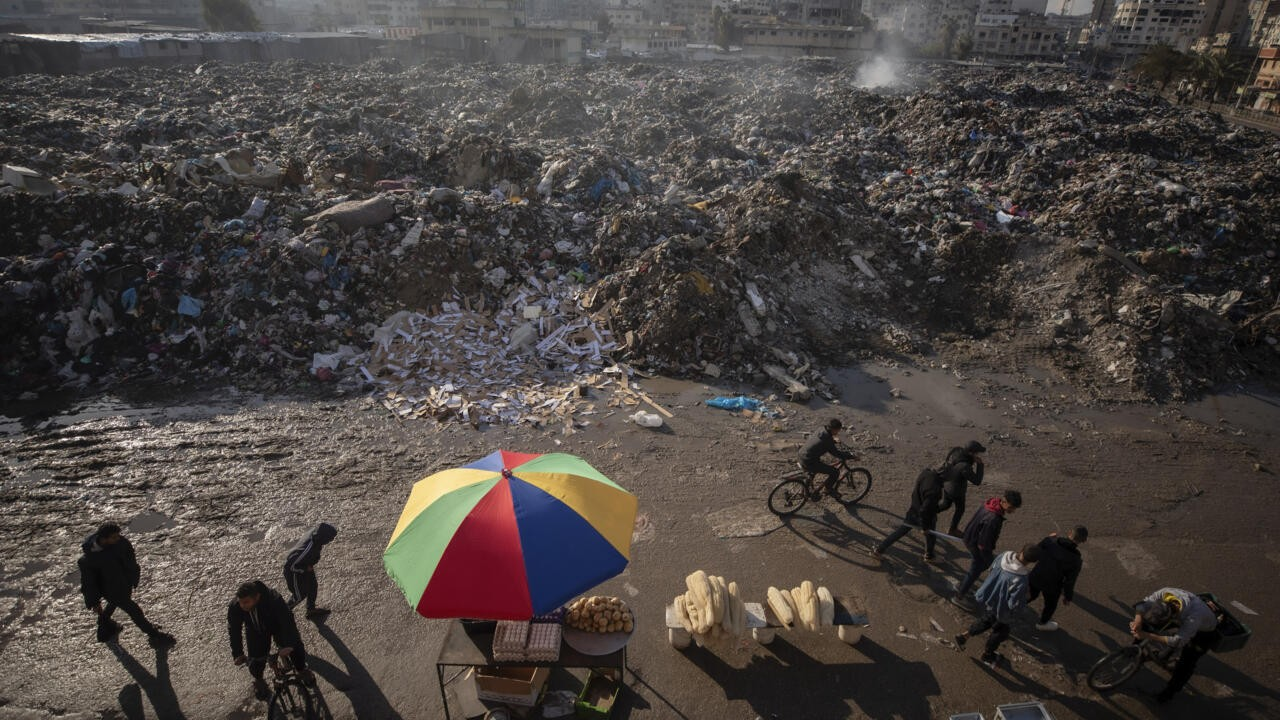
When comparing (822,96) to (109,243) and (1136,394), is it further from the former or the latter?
(109,243)

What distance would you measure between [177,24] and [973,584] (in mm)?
87311

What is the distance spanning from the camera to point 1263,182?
1319cm

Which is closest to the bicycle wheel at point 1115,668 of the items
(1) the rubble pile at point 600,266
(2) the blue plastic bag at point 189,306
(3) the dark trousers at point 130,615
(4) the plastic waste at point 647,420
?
(1) the rubble pile at point 600,266

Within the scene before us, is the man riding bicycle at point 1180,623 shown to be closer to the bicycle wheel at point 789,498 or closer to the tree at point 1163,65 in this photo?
the bicycle wheel at point 789,498

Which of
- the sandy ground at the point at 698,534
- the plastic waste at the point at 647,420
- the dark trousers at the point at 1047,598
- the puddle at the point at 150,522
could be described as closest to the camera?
the sandy ground at the point at 698,534

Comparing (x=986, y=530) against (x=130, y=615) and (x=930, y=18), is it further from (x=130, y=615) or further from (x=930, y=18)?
(x=930, y=18)

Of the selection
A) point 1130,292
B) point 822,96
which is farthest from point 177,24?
point 1130,292

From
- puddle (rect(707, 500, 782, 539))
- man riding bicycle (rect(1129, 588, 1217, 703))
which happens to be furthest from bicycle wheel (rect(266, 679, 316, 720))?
man riding bicycle (rect(1129, 588, 1217, 703))

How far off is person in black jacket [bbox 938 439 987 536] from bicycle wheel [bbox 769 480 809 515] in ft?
4.41

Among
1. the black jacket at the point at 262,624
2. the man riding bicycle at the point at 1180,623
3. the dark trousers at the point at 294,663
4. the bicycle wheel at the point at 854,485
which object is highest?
the man riding bicycle at the point at 1180,623

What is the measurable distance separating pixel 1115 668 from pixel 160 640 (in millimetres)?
7564

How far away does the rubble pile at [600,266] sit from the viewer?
8789 millimetres

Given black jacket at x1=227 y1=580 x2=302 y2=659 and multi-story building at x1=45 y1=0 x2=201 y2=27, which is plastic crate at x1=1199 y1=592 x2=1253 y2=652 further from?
multi-story building at x1=45 y1=0 x2=201 y2=27

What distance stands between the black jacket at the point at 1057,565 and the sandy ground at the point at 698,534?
0.72 meters
